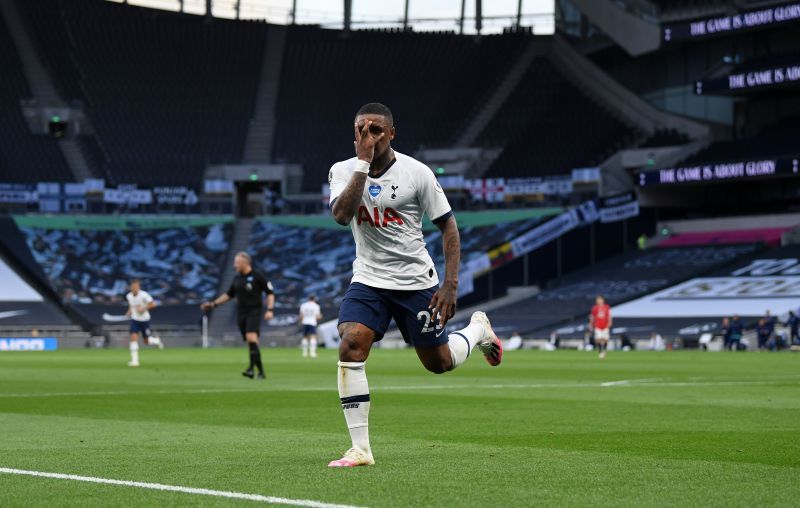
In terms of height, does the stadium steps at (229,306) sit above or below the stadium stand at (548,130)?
below

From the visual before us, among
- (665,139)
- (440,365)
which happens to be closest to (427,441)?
(440,365)

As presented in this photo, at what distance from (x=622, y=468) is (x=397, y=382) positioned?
50.0 ft

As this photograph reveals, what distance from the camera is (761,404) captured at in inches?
675

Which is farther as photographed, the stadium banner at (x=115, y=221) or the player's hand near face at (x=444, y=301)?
the stadium banner at (x=115, y=221)

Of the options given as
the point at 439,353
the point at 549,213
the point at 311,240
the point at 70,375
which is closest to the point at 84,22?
the point at 311,240

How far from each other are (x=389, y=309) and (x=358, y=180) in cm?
117

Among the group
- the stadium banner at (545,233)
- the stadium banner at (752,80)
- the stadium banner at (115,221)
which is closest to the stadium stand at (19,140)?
the stadium banner at (115,221)

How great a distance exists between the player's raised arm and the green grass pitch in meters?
1.80

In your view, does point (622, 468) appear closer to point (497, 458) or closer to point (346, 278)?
point (497, 458)

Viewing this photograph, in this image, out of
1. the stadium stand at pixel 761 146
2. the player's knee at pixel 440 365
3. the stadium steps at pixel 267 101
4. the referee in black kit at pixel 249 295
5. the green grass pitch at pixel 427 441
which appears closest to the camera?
the green grass pitch at pixel 427 441

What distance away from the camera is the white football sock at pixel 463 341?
33.3ft

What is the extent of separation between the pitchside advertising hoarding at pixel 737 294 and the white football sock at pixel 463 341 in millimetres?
42960

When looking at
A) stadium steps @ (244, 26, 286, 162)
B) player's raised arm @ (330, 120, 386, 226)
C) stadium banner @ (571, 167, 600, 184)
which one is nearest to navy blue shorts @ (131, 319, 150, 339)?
player's raised arm @ (330, 120, 386, 226)

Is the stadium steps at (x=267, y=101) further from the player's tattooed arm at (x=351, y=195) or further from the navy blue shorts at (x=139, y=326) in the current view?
the player's tattooed arm at (x=351, y=195)
